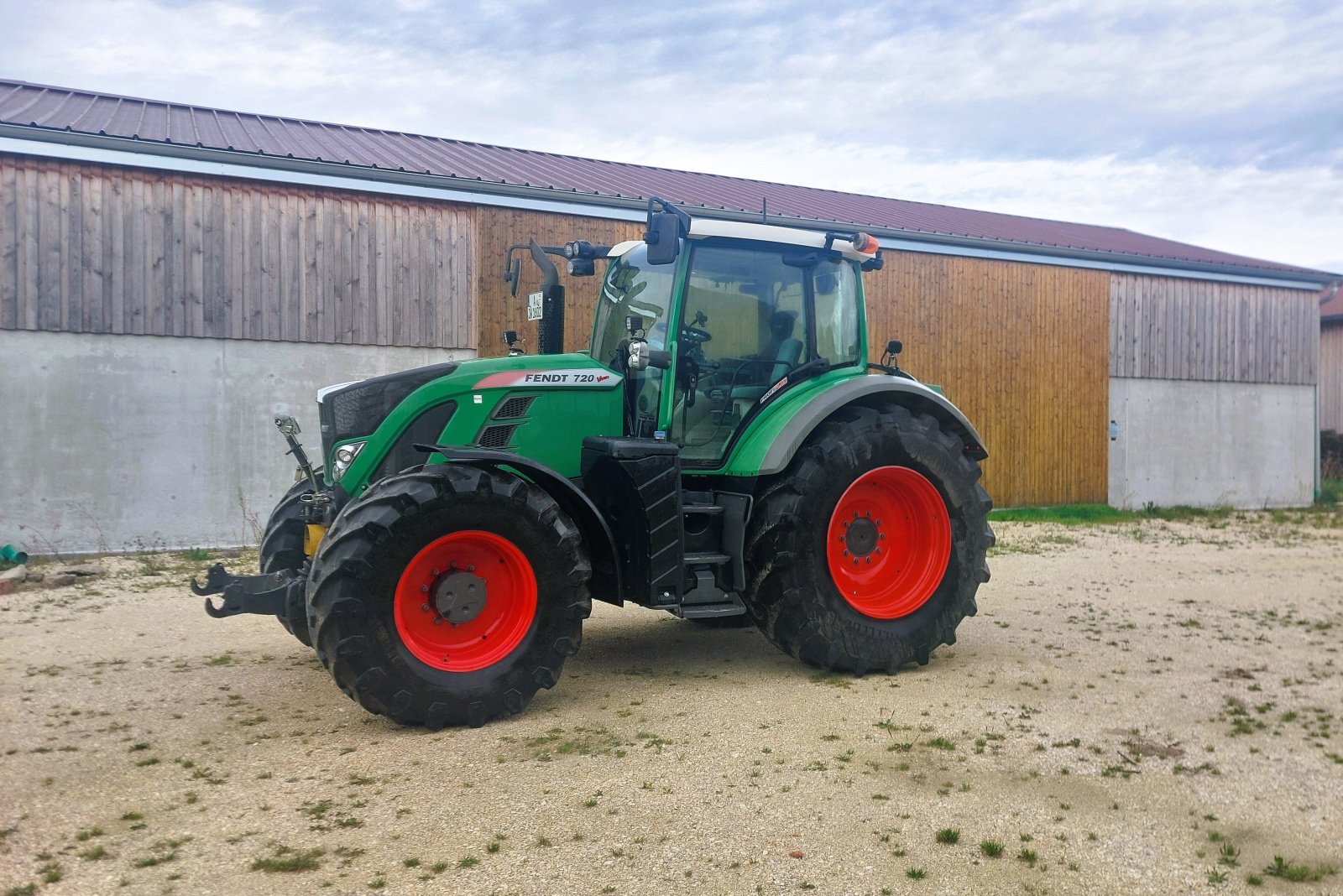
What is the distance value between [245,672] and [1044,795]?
4.19 metres

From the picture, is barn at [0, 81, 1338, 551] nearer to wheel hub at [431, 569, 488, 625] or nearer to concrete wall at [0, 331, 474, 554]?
concrete wall at [0, 331, 474, 554]

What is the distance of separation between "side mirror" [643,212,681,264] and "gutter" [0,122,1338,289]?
7.06 metres

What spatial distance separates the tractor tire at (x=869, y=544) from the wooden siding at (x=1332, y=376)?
2530 cm

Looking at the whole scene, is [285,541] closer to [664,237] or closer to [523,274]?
[664,237]

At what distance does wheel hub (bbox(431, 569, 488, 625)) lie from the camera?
189 inches

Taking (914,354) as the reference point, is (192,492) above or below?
below

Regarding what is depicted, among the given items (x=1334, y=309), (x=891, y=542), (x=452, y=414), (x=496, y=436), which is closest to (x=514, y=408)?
(x=496, y=436)

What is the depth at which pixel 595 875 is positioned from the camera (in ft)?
10.9

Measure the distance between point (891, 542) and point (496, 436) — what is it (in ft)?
8.03

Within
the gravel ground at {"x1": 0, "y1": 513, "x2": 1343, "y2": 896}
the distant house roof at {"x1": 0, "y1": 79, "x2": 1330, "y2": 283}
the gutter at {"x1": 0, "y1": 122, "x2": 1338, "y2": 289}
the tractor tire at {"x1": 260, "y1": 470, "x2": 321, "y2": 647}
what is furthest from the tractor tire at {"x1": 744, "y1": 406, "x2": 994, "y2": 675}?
the distant house roof at {"x1": 0, "y1": 79, "x2": 1330, "y2": 283}

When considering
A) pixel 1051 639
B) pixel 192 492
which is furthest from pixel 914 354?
pixel 192 492

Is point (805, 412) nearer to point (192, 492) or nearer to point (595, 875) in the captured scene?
point (595, 875)

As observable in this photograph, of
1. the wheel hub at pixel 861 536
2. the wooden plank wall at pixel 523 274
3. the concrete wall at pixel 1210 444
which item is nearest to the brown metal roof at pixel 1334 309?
the concrete wall at pixel 1210 444

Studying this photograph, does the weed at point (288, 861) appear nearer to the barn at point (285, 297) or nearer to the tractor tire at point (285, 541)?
the tractor tire at point (285, 541)
